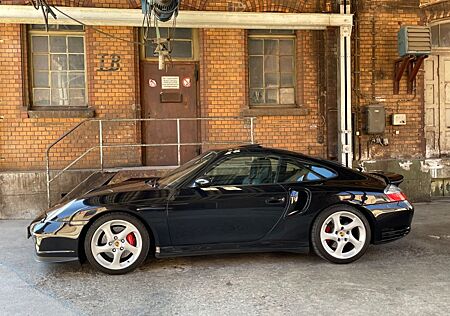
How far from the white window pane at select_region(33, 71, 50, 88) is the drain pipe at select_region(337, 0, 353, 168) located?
18.0ft

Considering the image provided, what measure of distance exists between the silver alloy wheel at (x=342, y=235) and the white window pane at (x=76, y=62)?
18.6ft

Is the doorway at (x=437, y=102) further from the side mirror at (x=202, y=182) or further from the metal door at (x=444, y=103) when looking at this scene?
the side mirror at (x=202, y=182)

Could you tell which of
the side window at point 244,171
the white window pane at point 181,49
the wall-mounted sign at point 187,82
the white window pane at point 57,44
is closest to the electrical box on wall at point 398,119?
the wall-mounted sign at point 187,82

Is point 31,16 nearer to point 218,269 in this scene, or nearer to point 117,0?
point 117,0

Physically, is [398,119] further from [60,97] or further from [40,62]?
[40,62]

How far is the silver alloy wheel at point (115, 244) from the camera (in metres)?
4.86

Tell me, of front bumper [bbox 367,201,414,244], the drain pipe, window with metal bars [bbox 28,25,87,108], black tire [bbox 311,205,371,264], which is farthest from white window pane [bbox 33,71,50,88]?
front bumper [bbox 367,201,414,244]

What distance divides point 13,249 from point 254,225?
329cm

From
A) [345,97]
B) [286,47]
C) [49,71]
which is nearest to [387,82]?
[345,97]

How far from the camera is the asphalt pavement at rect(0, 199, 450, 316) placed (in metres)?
4.01

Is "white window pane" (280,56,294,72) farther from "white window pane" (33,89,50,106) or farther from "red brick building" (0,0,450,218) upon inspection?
"white window pane" (33,89,50,106)

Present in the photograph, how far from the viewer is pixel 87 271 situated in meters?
5.06

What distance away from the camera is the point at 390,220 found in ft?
17.4

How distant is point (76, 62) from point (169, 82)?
5.69 ft
